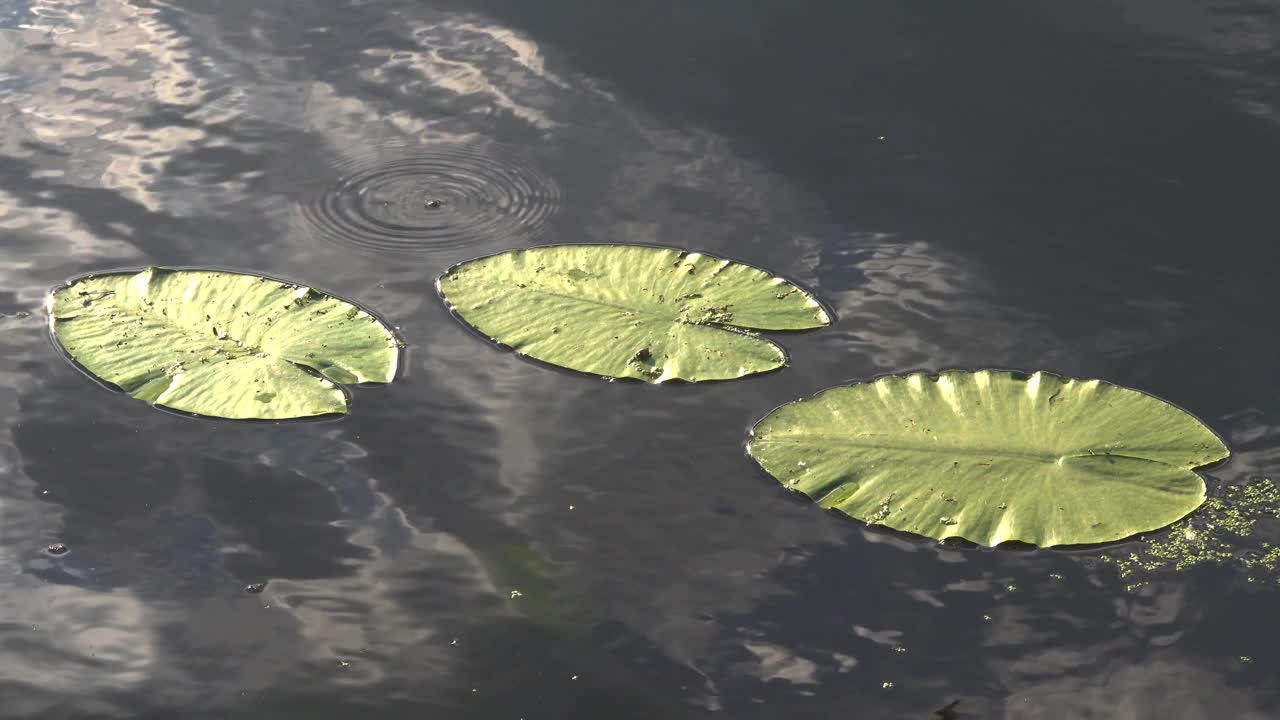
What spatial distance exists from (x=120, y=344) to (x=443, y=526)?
0.95 meters

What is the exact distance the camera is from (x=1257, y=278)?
9.62ft

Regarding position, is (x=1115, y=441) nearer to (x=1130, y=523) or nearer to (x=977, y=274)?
(x=1130, y=523)

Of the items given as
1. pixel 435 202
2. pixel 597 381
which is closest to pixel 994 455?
pixel 597 381

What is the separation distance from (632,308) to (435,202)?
2.52 feet

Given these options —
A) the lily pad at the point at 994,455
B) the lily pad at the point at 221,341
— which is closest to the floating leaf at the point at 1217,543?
the lily pad at the point at 994,455

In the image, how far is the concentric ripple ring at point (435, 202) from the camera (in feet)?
10.3

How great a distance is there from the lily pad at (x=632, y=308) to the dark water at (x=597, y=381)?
6 cm

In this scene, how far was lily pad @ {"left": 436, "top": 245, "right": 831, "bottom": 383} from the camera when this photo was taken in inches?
105

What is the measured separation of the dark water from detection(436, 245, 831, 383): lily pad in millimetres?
58

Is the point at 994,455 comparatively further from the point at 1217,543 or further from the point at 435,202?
the point at 435,202

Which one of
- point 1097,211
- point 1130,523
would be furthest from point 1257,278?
A: point 1130,523

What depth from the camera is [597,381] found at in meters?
2.67

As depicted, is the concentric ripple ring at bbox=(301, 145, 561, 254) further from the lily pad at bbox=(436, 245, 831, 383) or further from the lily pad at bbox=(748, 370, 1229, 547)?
the lily pad at bbox=(748, 370, 1229, 547)

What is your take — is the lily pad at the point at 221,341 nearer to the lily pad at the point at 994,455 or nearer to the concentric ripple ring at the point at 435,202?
the concentric ripple ring at the point at 435,202
